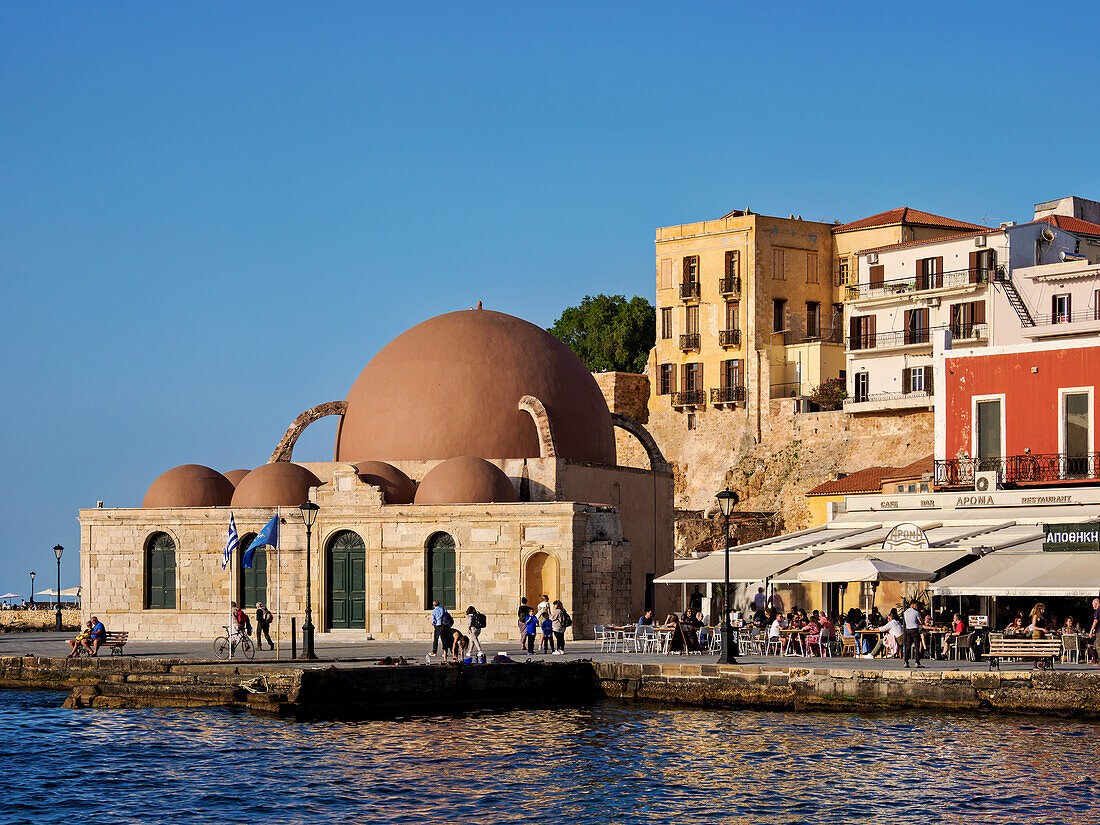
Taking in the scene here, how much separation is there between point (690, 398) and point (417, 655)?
103 feet

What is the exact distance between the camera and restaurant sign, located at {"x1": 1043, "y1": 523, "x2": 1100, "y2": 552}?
76.1 feet

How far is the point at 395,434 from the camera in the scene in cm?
3247

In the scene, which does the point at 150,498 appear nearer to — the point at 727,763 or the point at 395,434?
the point at 395,434

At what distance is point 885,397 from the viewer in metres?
49.4

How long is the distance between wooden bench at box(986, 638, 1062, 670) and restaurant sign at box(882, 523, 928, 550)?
3.08 m

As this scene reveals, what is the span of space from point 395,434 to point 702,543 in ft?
65.1

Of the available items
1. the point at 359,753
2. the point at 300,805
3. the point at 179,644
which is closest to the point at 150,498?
the point at 179,644

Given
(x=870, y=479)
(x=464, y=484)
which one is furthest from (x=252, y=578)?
(x=870, y=479)

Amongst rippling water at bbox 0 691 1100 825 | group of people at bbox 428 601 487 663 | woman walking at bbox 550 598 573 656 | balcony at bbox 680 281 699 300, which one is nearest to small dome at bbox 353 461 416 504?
woman walking at bbox 550 598 573 656

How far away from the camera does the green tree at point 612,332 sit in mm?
69938

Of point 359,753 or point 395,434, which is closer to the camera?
point 359,753

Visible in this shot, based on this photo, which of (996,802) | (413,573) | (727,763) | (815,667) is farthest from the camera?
(413,573)

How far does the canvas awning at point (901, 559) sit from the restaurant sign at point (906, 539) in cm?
11

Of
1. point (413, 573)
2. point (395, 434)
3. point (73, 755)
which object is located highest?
point (395, 434)
